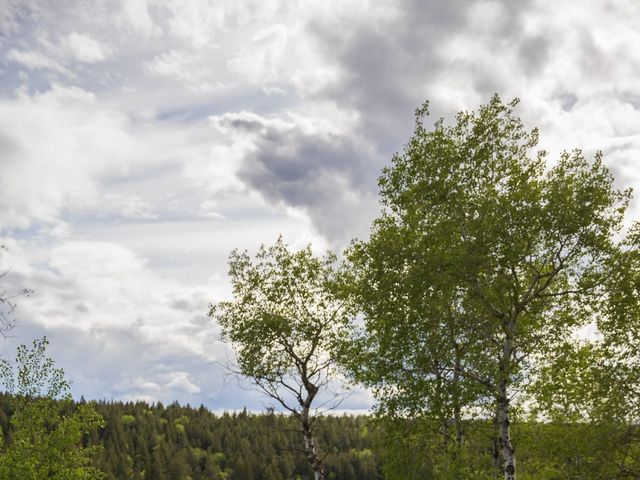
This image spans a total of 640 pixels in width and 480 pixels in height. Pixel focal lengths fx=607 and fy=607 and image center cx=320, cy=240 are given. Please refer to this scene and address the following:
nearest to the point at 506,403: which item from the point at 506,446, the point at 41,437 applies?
the point at 506,446

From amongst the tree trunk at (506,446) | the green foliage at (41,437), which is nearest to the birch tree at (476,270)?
the tree trunk at (506,446)

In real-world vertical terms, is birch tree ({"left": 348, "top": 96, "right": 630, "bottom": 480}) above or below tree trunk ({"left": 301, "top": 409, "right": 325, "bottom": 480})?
above

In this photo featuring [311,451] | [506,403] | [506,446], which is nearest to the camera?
[506,446]

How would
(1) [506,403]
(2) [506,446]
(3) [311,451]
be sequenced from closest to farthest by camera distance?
(2) [506,446]
(1) [506,403]
(3) [311,451]

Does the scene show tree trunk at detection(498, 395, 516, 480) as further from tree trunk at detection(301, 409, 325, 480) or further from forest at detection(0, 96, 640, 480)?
tree trunk at detection(301, 409, 325, 480)

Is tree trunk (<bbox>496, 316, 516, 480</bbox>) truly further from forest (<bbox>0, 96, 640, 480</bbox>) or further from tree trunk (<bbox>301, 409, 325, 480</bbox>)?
tree trunk (<bbox>301, 409, 325, 480</bbox>)

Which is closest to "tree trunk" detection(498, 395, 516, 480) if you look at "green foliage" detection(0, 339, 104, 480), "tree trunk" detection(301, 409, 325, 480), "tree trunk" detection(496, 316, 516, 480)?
"tree trunk" detection(496, 316, 516, 480)

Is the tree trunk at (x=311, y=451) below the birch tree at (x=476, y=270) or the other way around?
below

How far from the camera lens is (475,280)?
86.7 ft

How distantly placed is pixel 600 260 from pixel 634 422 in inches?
343

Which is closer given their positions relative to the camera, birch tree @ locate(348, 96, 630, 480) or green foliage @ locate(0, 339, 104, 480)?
birch tree @ locate(348, 96, 630, 480)

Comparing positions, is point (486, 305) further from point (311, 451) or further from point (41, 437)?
point (41, 437)

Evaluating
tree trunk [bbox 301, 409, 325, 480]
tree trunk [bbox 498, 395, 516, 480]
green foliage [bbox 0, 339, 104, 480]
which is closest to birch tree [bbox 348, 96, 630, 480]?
tree trunk [bbox 498, 395, 516, 480]

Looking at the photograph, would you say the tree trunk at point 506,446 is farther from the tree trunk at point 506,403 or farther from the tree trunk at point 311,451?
the tree trunk at point 311,451
